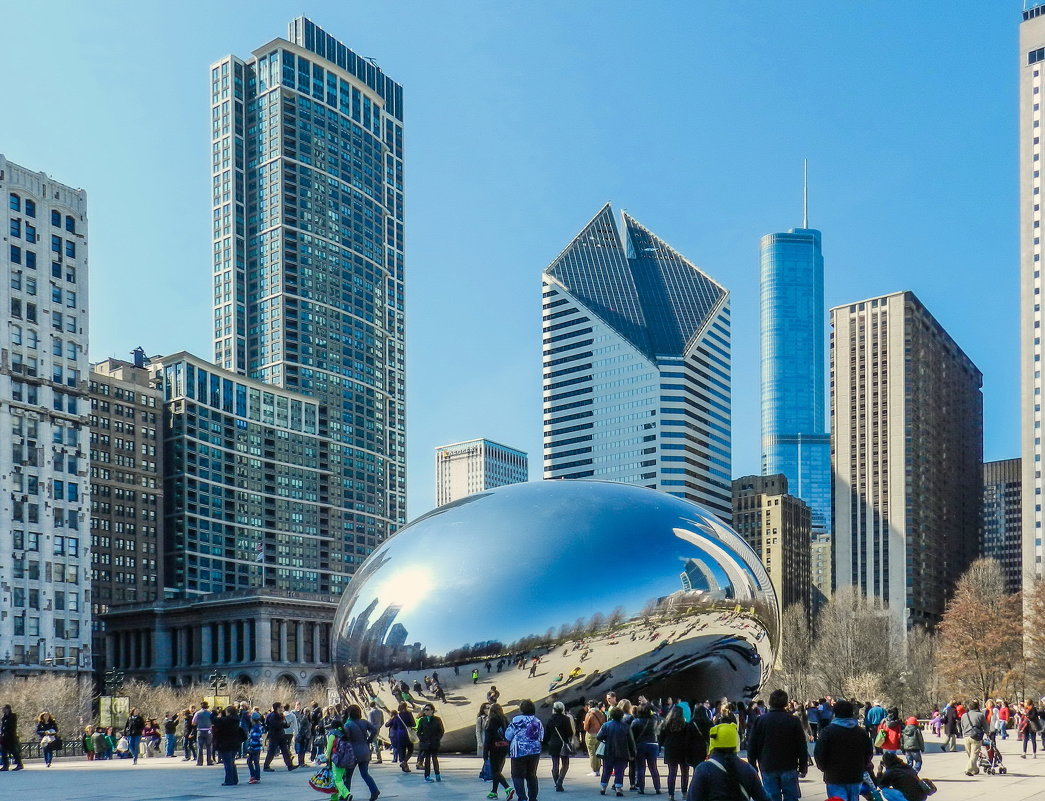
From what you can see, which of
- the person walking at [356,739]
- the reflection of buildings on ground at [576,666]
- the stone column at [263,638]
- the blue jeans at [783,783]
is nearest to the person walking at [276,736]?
the reflection of buildings on ground at [576,666]

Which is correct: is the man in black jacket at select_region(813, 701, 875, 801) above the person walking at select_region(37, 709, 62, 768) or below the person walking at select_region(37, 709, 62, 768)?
above

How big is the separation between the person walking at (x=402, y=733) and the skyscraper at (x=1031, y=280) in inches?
4689

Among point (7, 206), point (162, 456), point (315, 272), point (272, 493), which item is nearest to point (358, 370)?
point (315, 272)

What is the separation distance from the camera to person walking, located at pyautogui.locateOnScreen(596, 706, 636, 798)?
19.3 m

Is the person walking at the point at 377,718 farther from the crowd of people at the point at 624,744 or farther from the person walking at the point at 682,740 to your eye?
the person walking at the point at 682,740

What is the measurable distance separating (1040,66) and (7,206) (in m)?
117

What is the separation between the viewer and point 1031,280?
139 metres

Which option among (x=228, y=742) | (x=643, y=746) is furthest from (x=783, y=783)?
(x=228, y=742)

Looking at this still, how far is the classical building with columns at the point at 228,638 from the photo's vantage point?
12669 centimetres

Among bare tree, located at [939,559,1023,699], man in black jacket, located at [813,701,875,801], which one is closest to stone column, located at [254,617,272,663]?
bare tree, located at [939,559,1023,699]

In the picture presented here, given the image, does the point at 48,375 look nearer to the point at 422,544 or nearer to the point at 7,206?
the point at 7,206

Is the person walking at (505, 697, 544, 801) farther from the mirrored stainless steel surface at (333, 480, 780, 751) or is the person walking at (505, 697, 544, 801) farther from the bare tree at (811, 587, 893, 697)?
the bare tree at (811, 587, 893, 697)

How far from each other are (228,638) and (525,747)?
11935 centimetres

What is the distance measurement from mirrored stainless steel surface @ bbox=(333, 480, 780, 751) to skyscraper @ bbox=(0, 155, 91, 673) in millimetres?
71422
